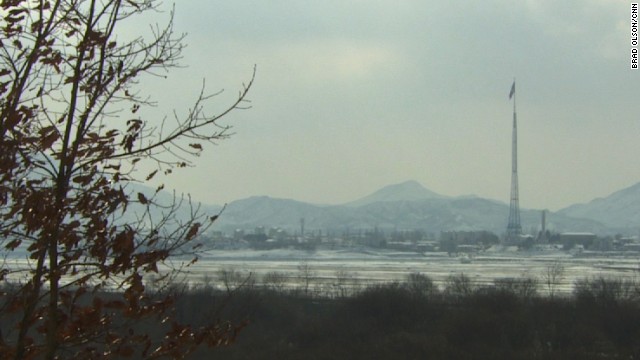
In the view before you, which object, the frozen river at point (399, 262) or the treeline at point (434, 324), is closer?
the treeline at point (434, 324)

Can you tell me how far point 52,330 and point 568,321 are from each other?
37.3m

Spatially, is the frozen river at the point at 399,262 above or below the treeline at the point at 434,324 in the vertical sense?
above

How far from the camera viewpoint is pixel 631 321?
3891 cm

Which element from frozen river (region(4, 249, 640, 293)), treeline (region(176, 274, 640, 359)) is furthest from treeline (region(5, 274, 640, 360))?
frozen river (region(4, 249, 640, 293))

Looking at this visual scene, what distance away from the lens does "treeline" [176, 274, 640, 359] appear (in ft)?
117

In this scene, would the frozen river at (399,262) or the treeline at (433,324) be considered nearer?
the treeline at (433,324)

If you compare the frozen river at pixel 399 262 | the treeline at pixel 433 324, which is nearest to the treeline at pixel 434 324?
the treeline at pixel 433 324

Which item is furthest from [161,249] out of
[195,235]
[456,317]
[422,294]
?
[422,294]

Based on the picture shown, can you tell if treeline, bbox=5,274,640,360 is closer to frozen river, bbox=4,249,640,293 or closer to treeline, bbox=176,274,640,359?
treeline, bbox=176,274,640,359

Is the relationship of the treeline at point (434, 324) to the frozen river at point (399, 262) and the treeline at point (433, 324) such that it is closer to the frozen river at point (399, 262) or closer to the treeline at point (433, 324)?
the treeline at point (433, 324)

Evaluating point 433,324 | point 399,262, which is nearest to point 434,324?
point 433,324

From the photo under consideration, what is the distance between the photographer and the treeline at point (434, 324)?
117 feet

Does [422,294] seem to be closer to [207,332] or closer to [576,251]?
[207,332]

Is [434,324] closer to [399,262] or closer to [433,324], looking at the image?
[433,324]
